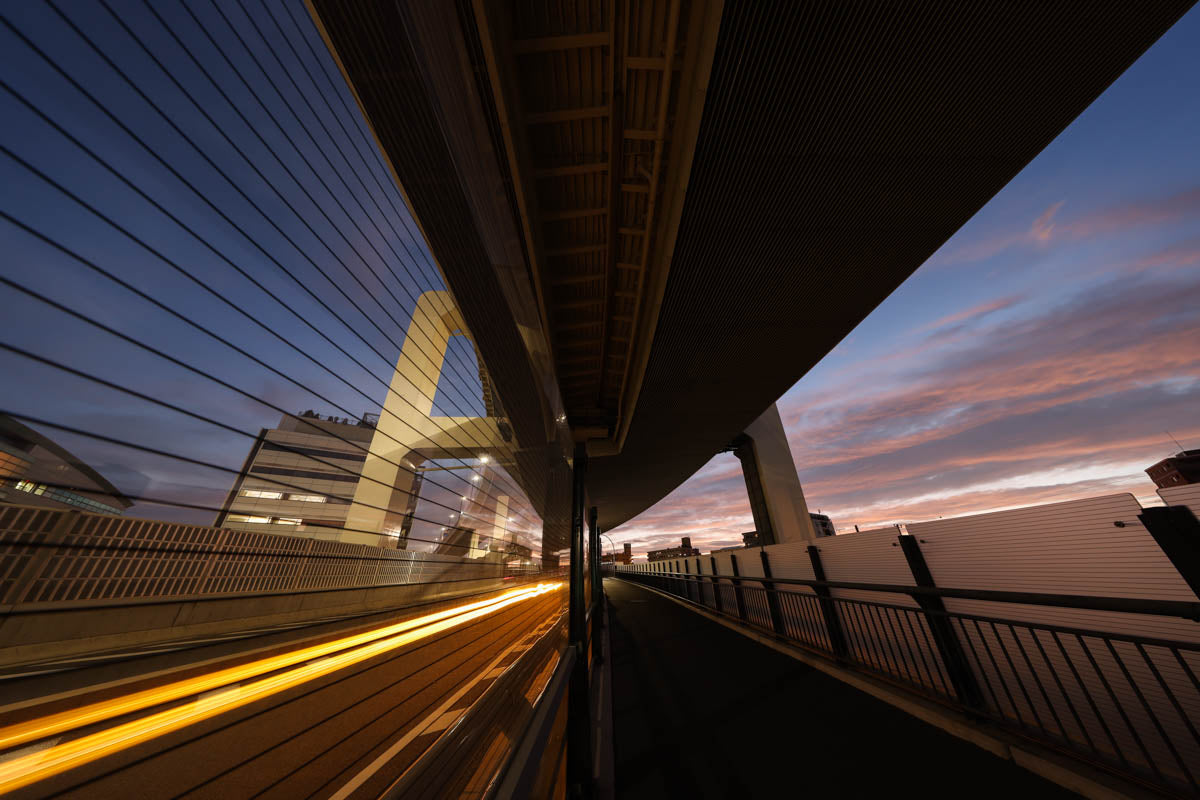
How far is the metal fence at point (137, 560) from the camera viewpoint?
26.2 inches

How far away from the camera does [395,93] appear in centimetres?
204

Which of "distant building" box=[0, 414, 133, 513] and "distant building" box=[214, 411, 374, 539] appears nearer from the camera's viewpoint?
"distant building" box=[0, 414, 133, 513]

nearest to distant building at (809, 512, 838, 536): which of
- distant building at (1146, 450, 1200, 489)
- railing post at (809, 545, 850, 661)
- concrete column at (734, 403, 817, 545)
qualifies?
distant building at (1146, 450, 1200, 489)

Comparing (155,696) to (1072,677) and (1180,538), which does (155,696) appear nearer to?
(1180,538)

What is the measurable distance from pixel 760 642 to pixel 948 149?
21.1 ft

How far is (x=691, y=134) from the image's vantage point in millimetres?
3000

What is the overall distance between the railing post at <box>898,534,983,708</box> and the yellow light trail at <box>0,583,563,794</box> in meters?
4.04

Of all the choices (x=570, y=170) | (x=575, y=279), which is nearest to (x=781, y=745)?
(x=575, y=279)

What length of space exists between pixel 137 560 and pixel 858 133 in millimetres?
5103

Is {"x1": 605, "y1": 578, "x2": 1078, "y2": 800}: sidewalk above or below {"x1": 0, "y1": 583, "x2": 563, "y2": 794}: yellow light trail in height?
below

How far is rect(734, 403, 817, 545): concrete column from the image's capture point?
12883 mm

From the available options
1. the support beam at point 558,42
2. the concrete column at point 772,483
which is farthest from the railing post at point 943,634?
the concrete column at point 772,483

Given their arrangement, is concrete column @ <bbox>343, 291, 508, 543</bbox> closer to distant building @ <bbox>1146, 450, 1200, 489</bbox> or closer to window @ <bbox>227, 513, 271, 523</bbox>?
window @ <bbox>227, 513, 271, 523</bbox>

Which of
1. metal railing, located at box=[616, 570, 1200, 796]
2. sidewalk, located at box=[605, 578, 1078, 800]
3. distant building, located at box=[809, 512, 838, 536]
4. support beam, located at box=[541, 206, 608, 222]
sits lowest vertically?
sidewalk, located at box=[605, 578, 1078, 800]
